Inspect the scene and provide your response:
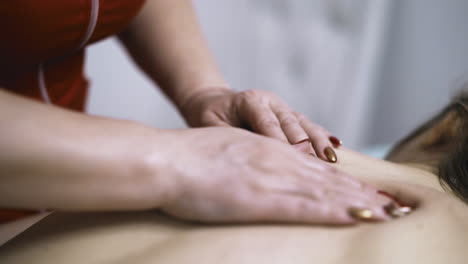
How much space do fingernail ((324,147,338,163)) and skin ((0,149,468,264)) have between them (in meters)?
0.10

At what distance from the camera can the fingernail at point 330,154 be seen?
0.69 m

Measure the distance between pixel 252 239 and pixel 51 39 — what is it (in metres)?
0.45

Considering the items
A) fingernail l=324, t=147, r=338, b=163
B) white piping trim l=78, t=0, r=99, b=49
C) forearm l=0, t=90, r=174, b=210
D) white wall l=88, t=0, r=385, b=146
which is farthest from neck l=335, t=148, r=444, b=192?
white wall l=88, t=0, r=385, b=146

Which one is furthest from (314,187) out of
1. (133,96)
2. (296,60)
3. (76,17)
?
(296,60)

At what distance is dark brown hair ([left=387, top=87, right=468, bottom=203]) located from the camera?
2.25 feet

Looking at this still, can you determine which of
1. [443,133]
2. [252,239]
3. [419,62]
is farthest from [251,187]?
[419,62]

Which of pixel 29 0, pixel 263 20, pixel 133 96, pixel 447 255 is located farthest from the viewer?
pixel 263 20

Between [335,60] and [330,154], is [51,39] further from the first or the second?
[335,60]

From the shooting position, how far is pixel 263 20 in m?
1.94

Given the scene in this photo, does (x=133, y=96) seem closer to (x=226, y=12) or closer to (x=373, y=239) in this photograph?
(x=226, y=12)

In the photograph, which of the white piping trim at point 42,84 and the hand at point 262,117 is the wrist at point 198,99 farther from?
the white piping trim at point 42,84

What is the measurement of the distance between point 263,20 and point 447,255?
156 centimetres

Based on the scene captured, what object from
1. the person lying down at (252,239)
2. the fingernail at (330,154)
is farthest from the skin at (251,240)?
the fingernail at (330,154)

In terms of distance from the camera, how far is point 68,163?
0.50m
